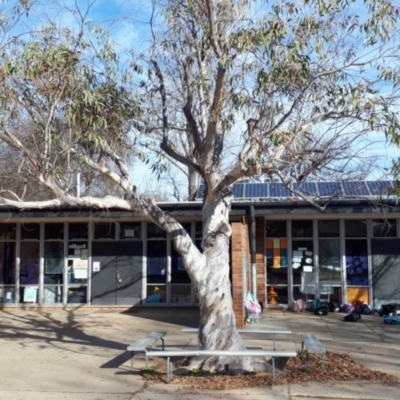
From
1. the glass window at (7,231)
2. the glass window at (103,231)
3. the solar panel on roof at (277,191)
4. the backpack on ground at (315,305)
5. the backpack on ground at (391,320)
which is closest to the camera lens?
the backpack on ground at (391,320)

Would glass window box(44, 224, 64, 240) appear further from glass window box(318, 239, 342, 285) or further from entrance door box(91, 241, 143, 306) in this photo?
glass window box(318, 239, 342, 285)

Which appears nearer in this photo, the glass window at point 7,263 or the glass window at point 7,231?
the glass window at point 7,263

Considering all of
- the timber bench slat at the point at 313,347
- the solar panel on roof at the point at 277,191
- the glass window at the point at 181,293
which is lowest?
the timber bench slat at the point at 313,347

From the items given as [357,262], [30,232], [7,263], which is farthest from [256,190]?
[7,263]

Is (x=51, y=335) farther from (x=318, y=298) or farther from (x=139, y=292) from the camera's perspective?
(x=318, y=298)

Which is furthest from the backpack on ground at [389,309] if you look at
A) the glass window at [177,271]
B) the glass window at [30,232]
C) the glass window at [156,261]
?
the glass window at [30,232]

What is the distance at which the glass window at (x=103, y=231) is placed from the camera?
21266 mm

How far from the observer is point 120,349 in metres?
13.0

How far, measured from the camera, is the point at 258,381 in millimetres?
9719

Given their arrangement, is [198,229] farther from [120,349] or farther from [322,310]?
[120,349]

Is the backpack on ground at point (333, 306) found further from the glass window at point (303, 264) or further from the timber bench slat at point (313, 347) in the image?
the timber bench slat at point (313, 347)

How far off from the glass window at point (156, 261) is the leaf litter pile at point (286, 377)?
10352 mm

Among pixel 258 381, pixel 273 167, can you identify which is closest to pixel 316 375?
pixel 258 381

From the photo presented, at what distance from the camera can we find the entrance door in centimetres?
2084
